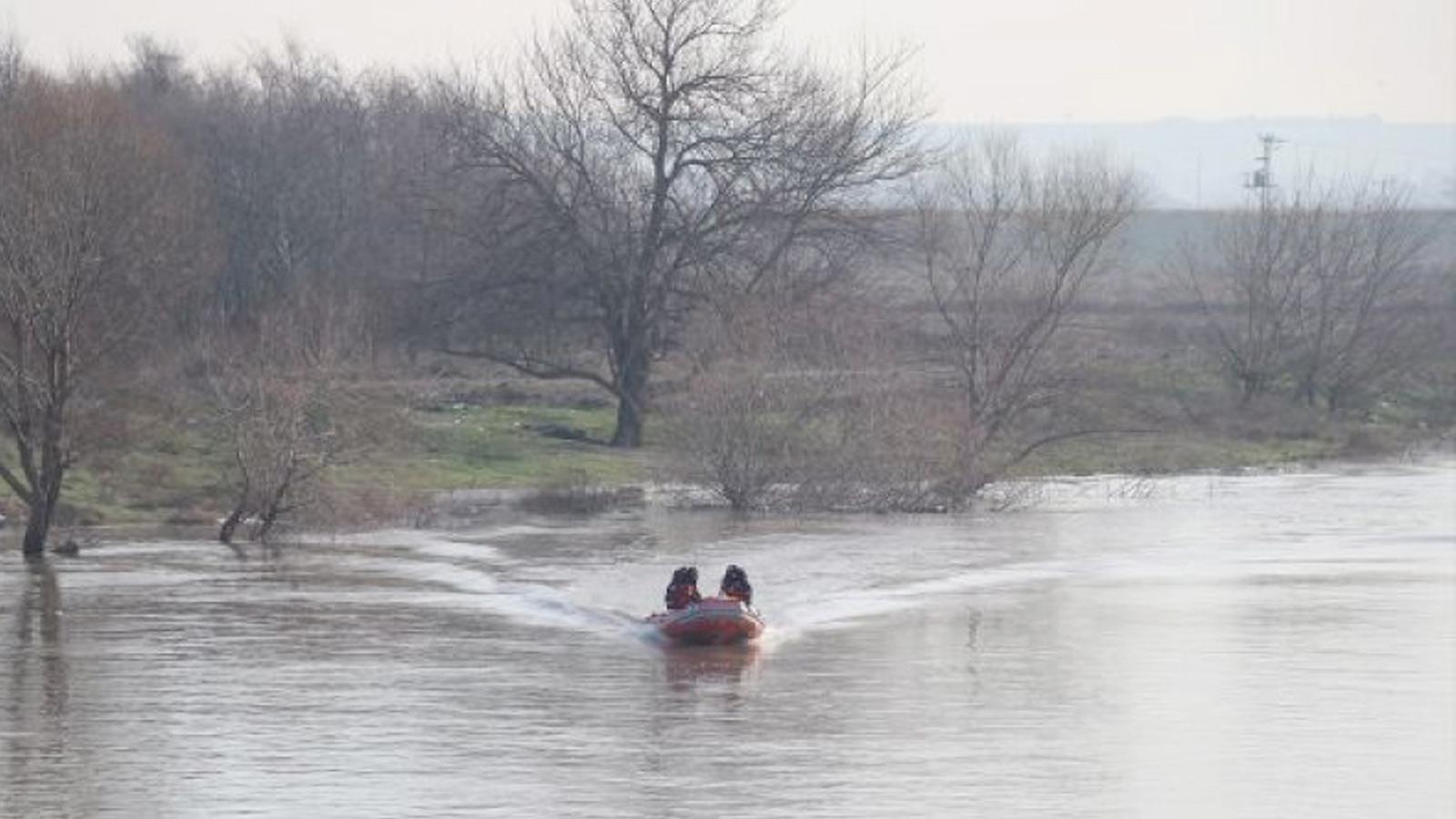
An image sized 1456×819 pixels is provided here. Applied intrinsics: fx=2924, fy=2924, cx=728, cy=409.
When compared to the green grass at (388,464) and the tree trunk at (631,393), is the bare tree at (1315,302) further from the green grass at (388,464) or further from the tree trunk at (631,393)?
the green grass at (388,464)

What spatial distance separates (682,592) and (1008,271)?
29.9 meters

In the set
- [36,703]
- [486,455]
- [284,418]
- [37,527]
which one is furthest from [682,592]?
[486,455]

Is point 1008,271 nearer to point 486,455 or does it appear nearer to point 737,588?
point 486,455

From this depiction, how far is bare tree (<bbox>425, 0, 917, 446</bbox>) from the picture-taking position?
65938 mm

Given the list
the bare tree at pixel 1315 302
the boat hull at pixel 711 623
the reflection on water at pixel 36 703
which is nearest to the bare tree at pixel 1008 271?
the bare tree at pixel 1315 302

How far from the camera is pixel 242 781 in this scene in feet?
91.1

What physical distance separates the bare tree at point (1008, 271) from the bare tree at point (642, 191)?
2.88 m

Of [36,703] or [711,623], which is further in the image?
[711,623]

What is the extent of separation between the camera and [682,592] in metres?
38.8

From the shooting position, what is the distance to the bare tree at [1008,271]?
213ft

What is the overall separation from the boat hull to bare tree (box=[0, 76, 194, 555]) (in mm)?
14342

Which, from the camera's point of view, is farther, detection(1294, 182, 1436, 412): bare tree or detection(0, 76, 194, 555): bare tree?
detection(1294, 182, 1436, 412): bare tree

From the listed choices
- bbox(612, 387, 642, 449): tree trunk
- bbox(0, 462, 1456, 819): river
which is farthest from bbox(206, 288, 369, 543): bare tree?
bbox(612, 387, 642, 449): tree trunk

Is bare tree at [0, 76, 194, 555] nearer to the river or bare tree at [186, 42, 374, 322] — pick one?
the river
